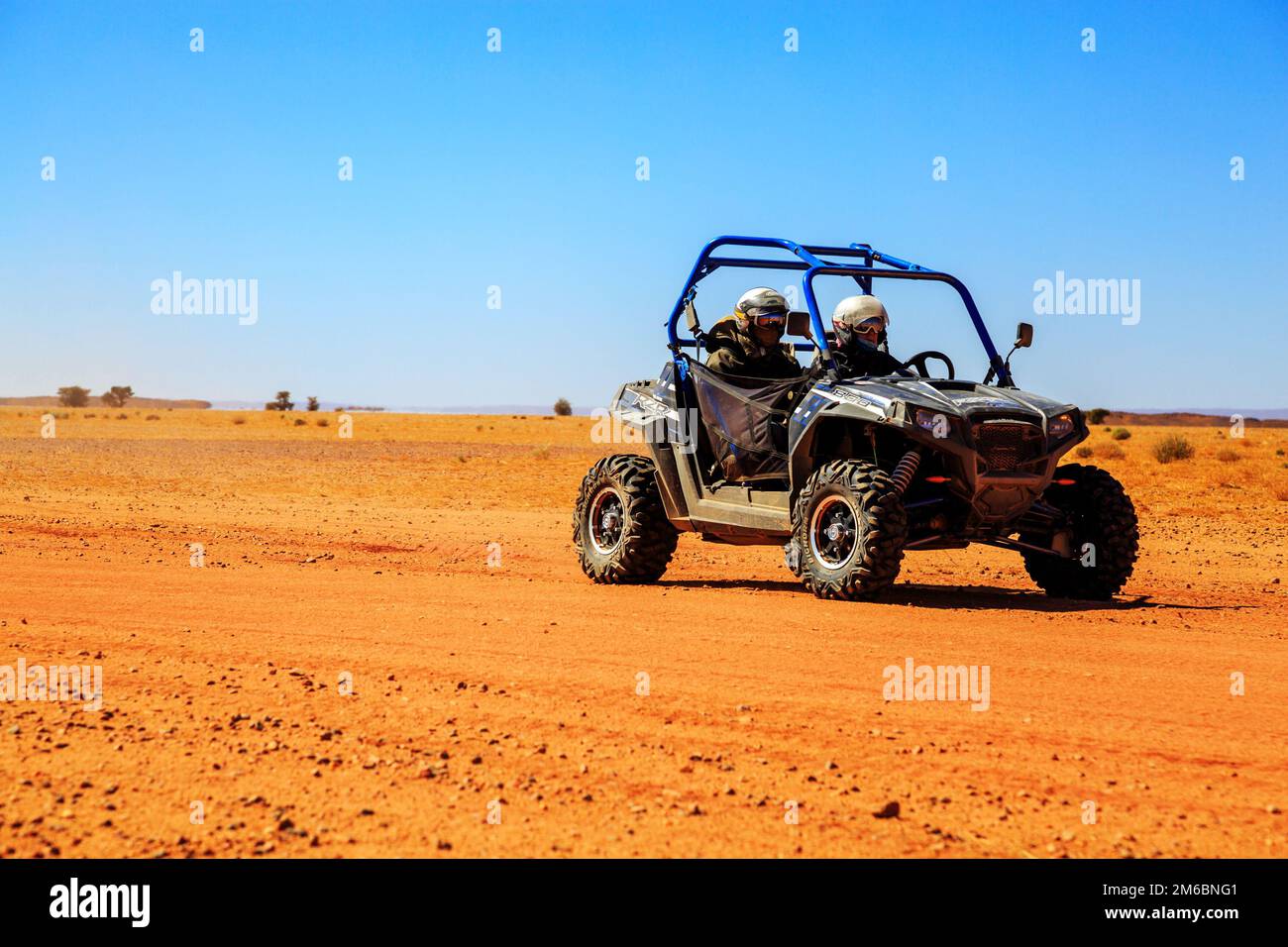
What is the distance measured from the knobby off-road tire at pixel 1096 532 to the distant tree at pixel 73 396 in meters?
122

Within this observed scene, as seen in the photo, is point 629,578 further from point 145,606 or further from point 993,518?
point 145,606

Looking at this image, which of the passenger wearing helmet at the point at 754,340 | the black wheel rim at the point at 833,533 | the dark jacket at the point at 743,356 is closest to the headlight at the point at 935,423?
the black wheel rim at the point at 833,533

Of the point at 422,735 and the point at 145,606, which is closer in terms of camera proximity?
the point at 422,735

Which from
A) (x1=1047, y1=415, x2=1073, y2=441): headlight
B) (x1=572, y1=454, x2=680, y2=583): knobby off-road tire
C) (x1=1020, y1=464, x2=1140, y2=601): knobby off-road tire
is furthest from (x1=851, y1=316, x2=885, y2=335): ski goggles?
(x1=572, y1=454, x2=680, y2=583): knobby off-road tire

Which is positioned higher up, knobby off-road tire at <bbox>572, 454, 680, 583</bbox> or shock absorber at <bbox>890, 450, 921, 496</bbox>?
shock absorber at <bbox>890, 450, 921, 496</bbox>

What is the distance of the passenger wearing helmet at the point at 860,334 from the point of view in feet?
36.6

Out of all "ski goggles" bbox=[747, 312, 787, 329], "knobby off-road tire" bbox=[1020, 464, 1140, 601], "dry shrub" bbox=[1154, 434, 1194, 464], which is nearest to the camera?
"knobby off-road tire" bbox=[1020, 464, 1140, 601]

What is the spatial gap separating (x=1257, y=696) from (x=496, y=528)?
12469 mm

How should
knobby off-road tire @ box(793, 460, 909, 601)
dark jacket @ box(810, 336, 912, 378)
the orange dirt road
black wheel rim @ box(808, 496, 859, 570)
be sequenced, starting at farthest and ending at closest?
dark jacket @ box(810, 336, 912, 378) → black wheel rim @ box(808, 496, 859, 570) → knobby off-road tire @ box(793, 460, 909, 601) → the orange dirt road

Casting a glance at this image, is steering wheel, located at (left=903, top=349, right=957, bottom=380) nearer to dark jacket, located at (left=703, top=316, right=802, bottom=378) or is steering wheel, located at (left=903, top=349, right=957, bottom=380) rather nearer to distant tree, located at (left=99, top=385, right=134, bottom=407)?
dark jacket, located at (left=703, top=316, right=802, bottom=378)

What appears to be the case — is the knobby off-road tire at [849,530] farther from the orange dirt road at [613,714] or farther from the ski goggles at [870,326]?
the ski goggles at [870,326]

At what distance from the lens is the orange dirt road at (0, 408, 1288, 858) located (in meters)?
4.83
